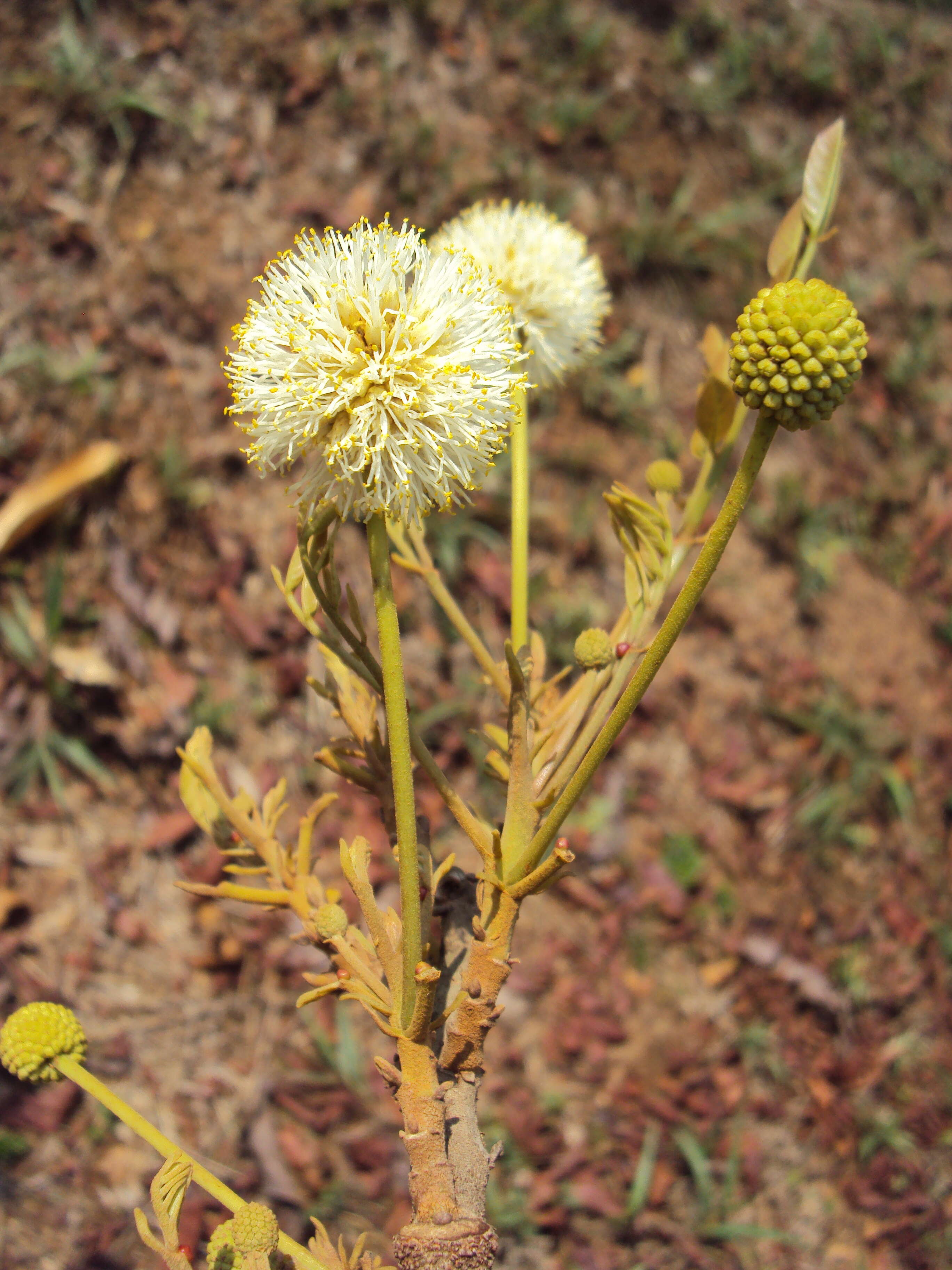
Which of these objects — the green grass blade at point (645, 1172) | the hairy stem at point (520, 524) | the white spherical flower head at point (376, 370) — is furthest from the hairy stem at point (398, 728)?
the green grass blade at point (645, 1172)

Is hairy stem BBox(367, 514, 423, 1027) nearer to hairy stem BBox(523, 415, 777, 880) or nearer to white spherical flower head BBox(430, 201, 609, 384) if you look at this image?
hairy stem BBox(523, 415, 777, 880)

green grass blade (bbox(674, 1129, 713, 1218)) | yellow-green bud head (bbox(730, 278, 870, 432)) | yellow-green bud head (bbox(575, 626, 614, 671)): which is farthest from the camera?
green grass blade (bbox(674, 1129, 713, 1218))

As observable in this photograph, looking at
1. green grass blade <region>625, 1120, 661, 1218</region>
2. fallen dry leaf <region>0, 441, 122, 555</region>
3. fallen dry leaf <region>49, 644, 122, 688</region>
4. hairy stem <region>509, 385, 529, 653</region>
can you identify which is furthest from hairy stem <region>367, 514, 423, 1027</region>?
green grass blade <region>625, 1120, 661, 1218</region>

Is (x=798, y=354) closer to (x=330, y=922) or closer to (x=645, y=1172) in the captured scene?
(x=330, y=922)

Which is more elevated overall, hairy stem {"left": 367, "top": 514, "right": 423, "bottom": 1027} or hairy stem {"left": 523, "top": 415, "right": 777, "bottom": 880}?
hairy stem {"left": 523, "top": 415, "right": 777, "bottom": 880}

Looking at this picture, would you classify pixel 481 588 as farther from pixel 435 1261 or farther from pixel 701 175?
pixel 435 1261

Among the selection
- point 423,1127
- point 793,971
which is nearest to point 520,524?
point 423,1127

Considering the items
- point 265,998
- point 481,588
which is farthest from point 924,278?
point 265,998
